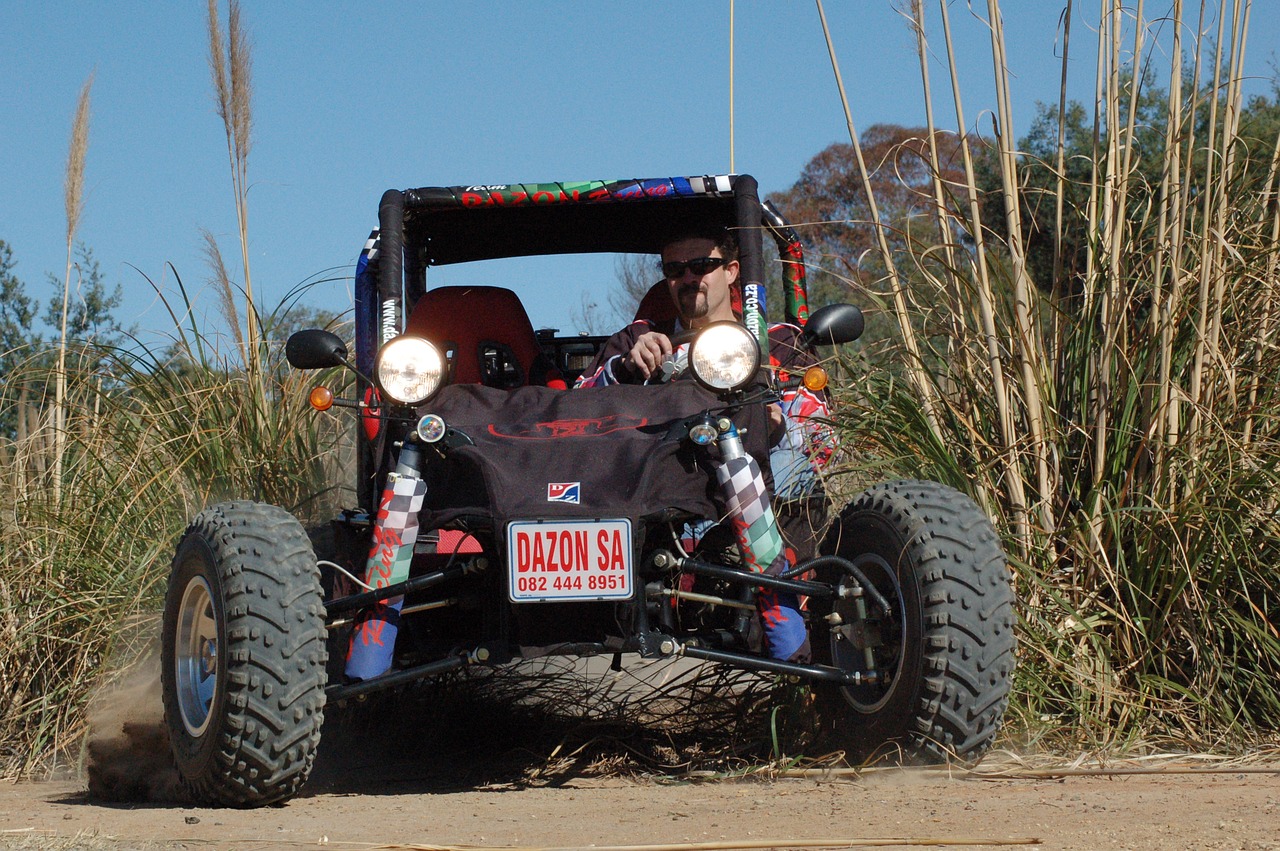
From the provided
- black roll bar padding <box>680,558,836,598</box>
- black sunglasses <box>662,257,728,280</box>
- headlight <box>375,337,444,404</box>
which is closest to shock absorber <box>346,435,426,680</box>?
headlight <box>375,337,444,404</box>

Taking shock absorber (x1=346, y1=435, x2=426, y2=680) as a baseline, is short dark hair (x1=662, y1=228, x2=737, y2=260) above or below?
above

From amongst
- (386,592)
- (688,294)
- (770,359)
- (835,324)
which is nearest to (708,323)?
(688,294)

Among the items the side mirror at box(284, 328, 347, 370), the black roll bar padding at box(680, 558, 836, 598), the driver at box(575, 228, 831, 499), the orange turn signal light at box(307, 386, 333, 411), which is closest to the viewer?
the black roll bar padding at box(680, 558, 836, 598)

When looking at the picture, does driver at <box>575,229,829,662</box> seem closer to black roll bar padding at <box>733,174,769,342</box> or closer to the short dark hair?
the short dark hair

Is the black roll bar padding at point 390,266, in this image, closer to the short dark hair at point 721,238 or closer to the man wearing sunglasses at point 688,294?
the man wearing sunglasses at point 688,294

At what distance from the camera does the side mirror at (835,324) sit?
12.3ft

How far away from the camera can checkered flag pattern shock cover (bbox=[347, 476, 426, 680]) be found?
3.55 metres

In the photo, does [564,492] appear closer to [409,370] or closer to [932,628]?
[409,370]

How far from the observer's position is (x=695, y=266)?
4.64 meters

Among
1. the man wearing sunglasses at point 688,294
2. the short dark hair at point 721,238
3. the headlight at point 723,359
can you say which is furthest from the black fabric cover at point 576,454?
the short dark hair at point 721,238

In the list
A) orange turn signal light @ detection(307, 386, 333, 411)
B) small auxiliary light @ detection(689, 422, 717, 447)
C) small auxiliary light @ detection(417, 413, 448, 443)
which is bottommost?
small auxiliary light @ detection(689, 422, 717, 447)

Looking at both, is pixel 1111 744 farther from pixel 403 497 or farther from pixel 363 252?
pixel 363 252

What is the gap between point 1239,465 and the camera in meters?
3.89

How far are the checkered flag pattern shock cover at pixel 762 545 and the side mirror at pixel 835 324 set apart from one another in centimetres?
39
